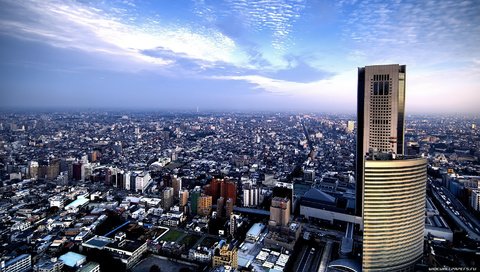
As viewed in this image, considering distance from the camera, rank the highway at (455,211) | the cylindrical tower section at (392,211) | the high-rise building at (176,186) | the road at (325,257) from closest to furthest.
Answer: the cylindrical tower section at (392,211), the road at (325,257), the highway at (455,211), the high-rise building at (176,186)

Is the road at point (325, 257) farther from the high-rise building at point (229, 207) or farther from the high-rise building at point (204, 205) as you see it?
the high-rise building at point (204, 205)

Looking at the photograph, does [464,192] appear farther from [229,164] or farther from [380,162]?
[229,164]

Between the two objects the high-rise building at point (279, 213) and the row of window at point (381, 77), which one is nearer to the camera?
the row of window at point (381, 77)

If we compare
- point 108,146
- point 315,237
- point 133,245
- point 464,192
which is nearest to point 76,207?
point 133,245

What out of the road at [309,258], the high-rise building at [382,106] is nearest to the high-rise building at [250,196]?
the road at [309,258]

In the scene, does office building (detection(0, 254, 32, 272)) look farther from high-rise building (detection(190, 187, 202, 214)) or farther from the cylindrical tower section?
the cylindrical tower section

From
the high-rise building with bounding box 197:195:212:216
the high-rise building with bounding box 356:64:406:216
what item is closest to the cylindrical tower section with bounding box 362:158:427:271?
the high-rise building with bounding box 356:64:406:216

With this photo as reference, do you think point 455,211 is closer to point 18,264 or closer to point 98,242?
point 98,242
